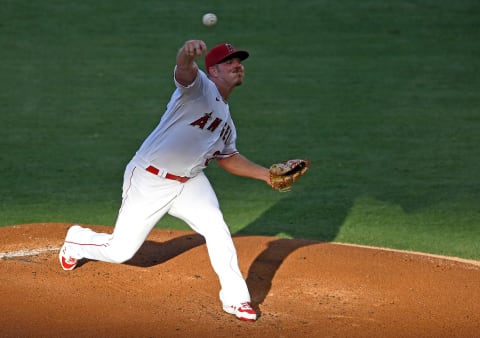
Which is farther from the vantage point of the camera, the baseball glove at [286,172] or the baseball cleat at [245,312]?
the baseball glove at [286,172]

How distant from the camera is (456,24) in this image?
18.8m

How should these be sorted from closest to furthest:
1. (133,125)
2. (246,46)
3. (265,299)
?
(265,299), (133,125), (246,46)

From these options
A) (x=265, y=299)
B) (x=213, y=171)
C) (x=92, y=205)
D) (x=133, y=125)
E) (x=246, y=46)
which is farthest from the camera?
(x=246, y=46)

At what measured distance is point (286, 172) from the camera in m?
6.12

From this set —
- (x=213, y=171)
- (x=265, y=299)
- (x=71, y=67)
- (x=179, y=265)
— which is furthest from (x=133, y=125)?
(x=265, y=299)

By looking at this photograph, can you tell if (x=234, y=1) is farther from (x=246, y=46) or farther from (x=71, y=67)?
(x=71, y=67)

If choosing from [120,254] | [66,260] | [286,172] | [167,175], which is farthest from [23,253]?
[286,172]

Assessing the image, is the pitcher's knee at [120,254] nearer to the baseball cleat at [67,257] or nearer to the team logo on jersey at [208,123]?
the baseball cleat at [67,257]

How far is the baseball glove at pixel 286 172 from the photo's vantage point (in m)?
6.12

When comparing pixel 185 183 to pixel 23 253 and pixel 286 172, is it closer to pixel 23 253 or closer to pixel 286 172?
pixel 286 172

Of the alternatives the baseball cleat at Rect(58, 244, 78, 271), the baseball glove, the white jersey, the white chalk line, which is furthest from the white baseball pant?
the white chalk line

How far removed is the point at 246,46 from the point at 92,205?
8.13 meters

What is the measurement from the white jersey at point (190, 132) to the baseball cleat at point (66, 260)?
112cm

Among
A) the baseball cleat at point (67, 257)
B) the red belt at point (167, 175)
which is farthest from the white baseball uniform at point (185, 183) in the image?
the baseball cleat at point (67, 257)
